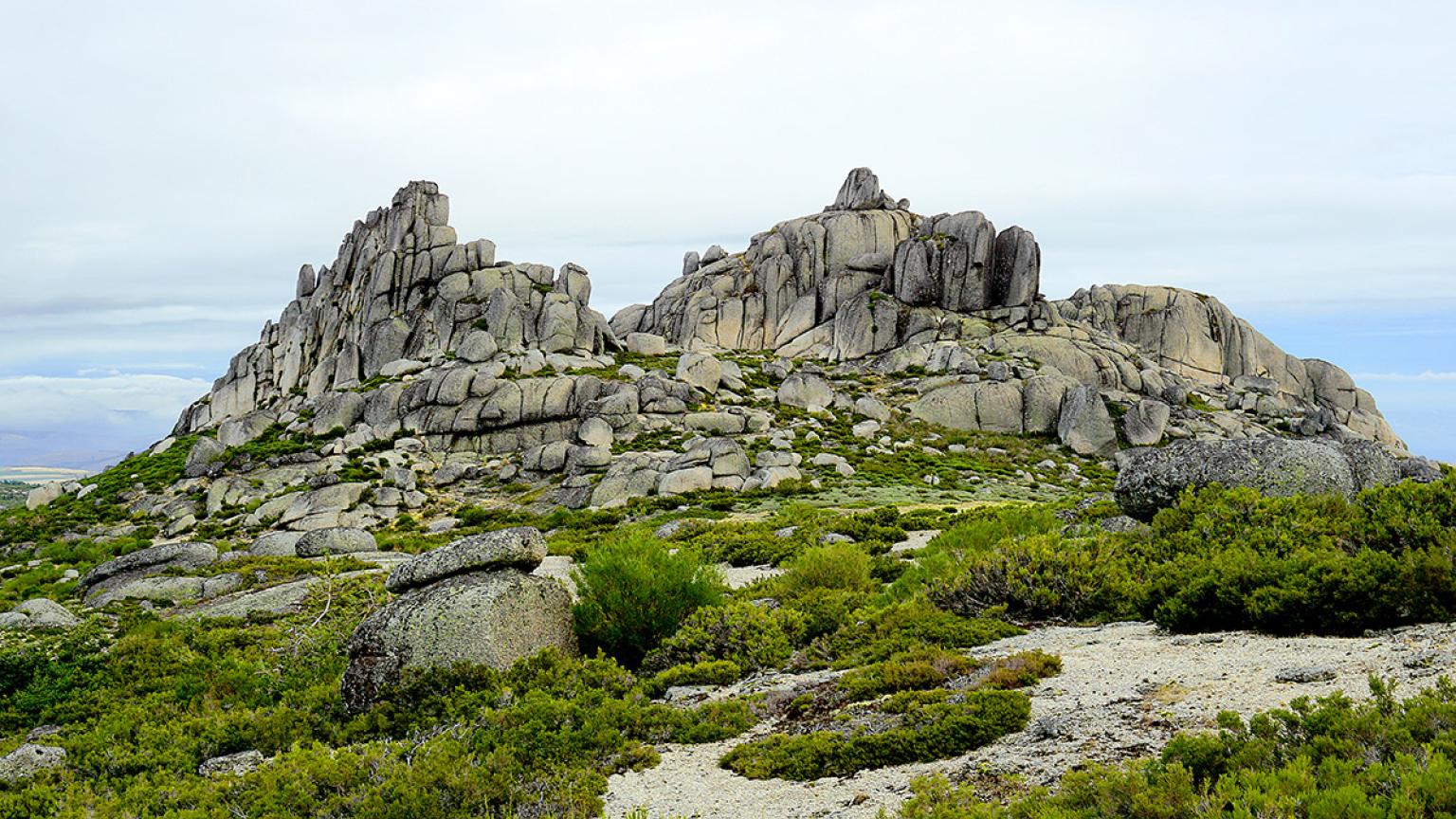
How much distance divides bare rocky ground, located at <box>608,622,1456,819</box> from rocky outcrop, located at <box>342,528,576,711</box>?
14.3 ft

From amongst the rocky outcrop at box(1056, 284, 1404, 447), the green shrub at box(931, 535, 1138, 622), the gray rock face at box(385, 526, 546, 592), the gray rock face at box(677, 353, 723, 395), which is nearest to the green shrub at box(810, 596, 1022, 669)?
the green shrub at box(931, 535, 1138, 622)

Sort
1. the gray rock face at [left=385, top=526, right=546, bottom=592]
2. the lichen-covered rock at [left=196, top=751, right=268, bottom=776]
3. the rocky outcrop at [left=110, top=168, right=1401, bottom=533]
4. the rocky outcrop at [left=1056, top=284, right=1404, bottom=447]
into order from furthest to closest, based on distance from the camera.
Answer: the rocky outcrop at [left=1056, top=284, right=1404, bottom=447], the rocky outcrop at [left=110, top=168, right=1401, bottom=533], the gray rock face at [left=385, top=526, right=546, bottom=592], the lichen-covered rock at [left=196, top=751, right=268, bottom=776]

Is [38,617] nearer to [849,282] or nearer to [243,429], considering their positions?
[243,429]

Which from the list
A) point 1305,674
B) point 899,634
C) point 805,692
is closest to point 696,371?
point 899,634

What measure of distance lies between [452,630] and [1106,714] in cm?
934

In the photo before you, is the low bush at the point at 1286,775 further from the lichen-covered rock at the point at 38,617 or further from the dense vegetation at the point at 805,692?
the lichen-covered rock at the point at 38,617

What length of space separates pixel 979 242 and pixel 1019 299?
688 centimetres

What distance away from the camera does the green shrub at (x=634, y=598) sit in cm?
1542

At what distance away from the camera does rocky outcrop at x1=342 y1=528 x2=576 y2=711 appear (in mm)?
13484

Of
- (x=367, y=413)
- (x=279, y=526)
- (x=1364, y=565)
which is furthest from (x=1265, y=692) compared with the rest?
(x=367, y=413)

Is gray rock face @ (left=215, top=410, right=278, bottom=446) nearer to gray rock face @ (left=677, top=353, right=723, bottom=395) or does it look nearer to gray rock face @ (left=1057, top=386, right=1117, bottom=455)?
gray rock face @ (left=677, top=353, right=723, bottom=395)

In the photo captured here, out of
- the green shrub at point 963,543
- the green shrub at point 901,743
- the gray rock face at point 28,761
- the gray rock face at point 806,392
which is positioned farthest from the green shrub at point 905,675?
the gray rock face at point 806,392

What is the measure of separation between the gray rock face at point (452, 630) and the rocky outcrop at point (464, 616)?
0.6 inches

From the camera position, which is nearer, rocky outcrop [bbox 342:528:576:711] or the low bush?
the low bush
